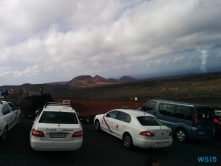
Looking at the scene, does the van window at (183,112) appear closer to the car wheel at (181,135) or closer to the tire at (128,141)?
the car wheel at (181,135)

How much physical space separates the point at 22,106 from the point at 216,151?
15.2 metres

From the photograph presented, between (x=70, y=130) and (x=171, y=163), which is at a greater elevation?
(x=70, y=130)

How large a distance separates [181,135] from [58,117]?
246 inches

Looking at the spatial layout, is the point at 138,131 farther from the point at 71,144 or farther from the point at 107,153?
the point at 71,144

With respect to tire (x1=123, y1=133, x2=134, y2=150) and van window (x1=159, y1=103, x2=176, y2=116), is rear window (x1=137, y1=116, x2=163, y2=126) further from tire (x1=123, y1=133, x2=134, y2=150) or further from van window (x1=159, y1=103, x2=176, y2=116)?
van window (x1=159, y1=103, x2=176, y2=116)

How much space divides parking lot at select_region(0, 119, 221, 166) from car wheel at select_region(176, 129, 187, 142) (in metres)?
0.30

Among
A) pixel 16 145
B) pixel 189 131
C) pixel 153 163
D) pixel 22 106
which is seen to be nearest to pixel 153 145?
pixel 189 131

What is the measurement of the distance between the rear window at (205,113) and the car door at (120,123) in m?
3.60

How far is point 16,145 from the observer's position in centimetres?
798

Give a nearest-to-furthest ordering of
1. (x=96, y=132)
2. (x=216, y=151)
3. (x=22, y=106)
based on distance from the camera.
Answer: (x=216, y=151), (x=96, y=132), (x=22, y=106)

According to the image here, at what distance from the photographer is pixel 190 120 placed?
957 cm

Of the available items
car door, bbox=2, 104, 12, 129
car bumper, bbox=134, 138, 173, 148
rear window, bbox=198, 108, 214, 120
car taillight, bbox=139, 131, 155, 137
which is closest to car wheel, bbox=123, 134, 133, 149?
car bumper, bbox=134, 138, 173, 148

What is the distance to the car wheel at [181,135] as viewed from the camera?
9795mm

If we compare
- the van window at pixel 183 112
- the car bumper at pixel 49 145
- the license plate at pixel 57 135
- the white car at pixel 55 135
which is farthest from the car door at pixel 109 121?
the license plate at pixel 57 135
